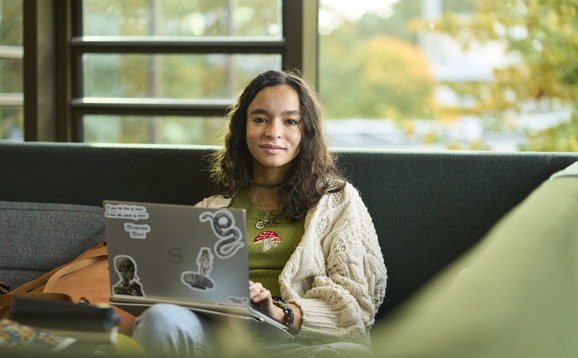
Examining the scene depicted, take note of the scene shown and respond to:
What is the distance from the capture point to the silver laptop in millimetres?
1334

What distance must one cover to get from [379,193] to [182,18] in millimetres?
1744

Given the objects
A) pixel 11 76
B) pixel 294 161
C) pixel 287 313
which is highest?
pixel 11 76

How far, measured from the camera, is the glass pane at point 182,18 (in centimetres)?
324

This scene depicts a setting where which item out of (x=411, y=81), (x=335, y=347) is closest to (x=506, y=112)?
(x=411, y=81)

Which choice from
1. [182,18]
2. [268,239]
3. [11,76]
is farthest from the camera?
[11,76]

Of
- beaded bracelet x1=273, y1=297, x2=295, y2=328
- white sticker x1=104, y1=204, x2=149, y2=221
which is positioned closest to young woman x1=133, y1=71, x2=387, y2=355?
beaded bracelet x1=273, y1=297, x2=295, y2=328

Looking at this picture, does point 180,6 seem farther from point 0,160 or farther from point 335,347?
point 335,347

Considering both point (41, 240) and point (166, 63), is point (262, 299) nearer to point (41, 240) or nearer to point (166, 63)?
point (41, 240)

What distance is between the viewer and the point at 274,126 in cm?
195

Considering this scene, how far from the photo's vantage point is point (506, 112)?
4285 mm

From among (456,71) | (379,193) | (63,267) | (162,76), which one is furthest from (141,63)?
(456,71)

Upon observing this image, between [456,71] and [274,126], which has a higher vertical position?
[456,71]

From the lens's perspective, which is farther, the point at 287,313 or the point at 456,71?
the point at 456,71

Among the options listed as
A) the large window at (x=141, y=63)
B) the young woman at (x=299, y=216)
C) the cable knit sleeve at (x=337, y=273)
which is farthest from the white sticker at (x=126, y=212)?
the large window at (x=141, y=63)
